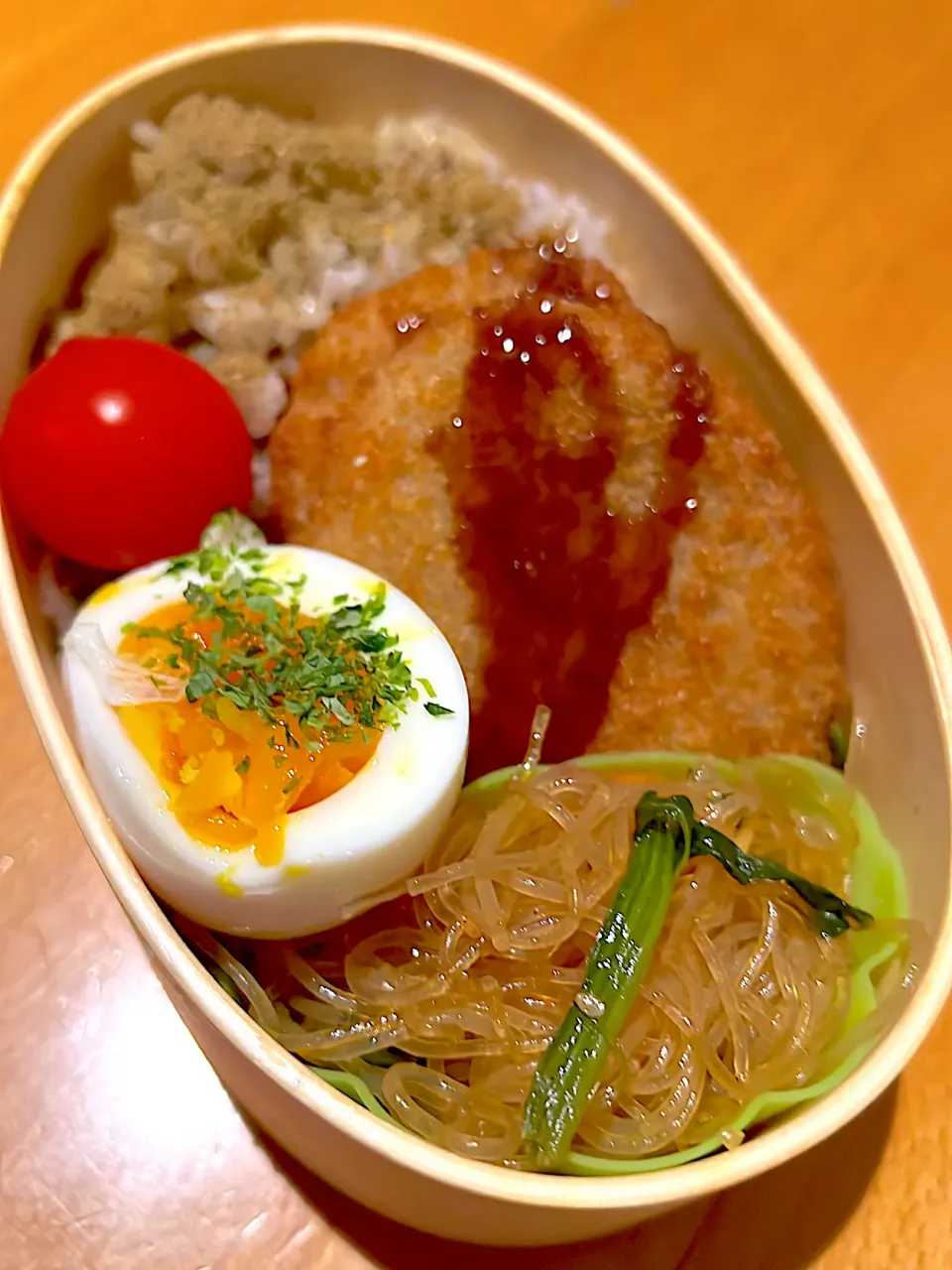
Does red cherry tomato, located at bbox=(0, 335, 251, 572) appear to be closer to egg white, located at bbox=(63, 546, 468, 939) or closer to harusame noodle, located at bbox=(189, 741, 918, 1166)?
egg white, located at bbox=(63, 546, 468, 939)

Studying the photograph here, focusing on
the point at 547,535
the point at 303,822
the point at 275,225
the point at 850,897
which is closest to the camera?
the point at 303,822

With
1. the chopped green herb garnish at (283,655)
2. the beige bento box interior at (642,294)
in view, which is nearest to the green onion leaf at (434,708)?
the chopped green herb garnish at (283,655)

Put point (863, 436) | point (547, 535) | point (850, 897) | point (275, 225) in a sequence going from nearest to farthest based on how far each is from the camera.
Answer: point (850, 897)
point (547, 535)
point (275, 225)
point (863, 436)

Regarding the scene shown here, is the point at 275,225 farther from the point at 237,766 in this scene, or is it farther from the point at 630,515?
the point at 237,766

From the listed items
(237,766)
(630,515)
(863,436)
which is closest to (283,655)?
(237,766)

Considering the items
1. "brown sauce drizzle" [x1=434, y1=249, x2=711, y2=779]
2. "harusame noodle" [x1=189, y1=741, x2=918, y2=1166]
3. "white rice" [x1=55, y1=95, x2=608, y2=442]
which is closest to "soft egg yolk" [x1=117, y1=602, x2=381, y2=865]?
"harusame noodle" [x1=189, y1=741, x2=918, y2=1166]
